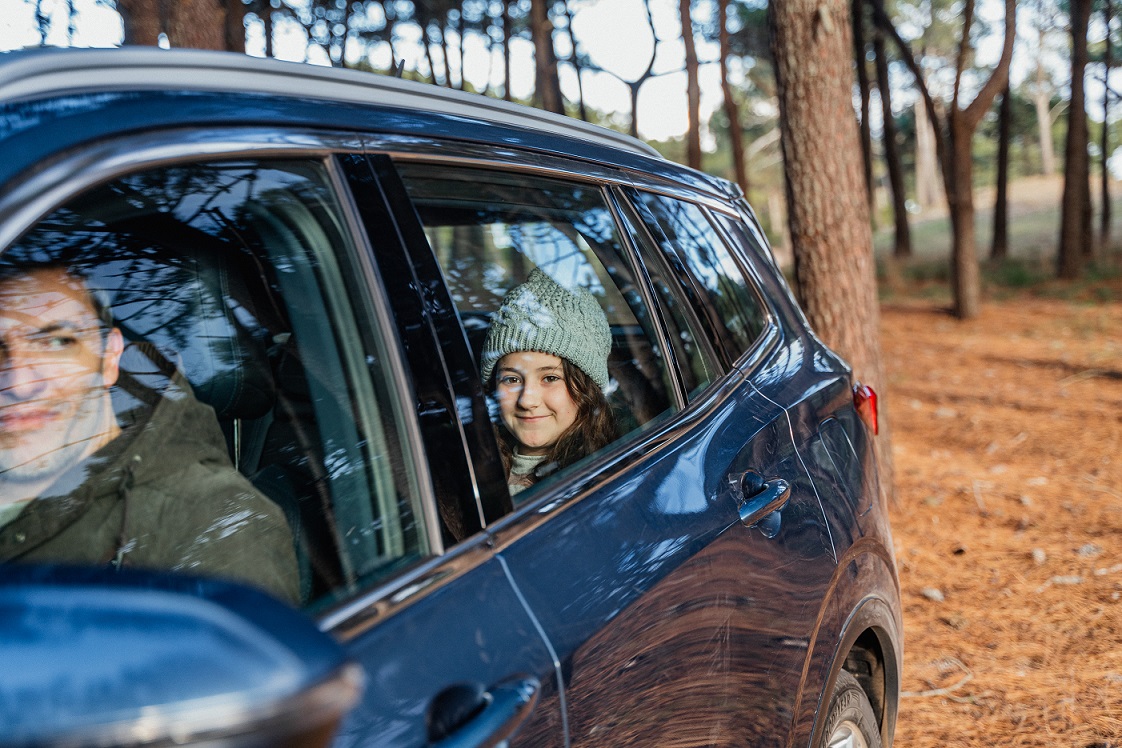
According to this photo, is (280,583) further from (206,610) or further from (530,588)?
(206,610)

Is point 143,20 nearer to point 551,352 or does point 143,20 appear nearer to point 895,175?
point 551,352

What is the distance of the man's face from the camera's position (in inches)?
57.7

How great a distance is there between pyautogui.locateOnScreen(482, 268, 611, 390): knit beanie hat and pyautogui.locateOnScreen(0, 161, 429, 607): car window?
66cm

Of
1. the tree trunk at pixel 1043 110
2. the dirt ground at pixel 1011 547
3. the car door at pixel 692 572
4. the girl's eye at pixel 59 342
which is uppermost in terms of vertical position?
the tree trunk at pixel 1043 110

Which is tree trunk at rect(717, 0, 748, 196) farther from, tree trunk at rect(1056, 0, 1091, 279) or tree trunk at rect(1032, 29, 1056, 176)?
tree trunk at rect(1032, 29, 1056, 176)

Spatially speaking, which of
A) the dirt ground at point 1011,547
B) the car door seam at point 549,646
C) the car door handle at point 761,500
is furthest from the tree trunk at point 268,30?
the car door seam at point 549,646

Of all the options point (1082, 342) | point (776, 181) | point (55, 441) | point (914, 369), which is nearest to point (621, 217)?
point (55, 441)

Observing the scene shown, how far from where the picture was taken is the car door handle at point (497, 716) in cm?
112

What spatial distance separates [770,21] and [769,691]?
15.0ft

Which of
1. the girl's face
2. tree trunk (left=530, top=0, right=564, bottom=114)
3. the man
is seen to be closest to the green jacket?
the man

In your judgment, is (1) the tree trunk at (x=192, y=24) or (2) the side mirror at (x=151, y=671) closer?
(2) the side mirror at (x=151, y=671)

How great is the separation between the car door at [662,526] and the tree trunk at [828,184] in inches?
120

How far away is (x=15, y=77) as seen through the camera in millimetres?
1083

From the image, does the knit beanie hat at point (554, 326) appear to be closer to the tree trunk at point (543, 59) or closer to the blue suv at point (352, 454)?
the blue suv at point (352, 454)
